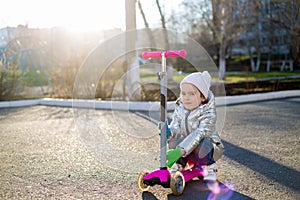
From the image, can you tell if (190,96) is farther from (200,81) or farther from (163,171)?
(163,171)

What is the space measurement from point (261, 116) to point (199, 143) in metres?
4.71

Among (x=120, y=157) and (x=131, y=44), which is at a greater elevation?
(x=131, y=44)

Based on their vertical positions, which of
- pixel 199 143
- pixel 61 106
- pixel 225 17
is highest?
pixel 225 17

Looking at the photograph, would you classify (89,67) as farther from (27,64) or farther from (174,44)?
(174,44)

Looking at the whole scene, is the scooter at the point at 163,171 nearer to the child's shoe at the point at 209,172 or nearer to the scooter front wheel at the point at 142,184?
the scooter front wheel at the point at 142,184

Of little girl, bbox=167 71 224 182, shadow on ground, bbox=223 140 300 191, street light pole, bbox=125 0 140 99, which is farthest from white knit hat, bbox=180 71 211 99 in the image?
street light pole, bbox=125 0 140 99

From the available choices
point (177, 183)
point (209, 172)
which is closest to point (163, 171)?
point (177, 183)

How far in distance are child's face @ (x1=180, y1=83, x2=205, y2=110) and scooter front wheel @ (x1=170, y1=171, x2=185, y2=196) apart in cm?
65

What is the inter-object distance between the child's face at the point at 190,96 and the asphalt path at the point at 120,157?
0.76 meters

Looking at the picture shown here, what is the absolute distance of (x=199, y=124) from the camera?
11.9 ft

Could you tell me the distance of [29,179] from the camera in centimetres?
395

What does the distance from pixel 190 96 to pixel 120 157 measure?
64.8 inches

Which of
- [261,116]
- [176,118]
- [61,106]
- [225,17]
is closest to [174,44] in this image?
[225,17]

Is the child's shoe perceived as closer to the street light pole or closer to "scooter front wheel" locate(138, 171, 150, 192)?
"scooter front wheel" locate(138, 171, 150, 192)
